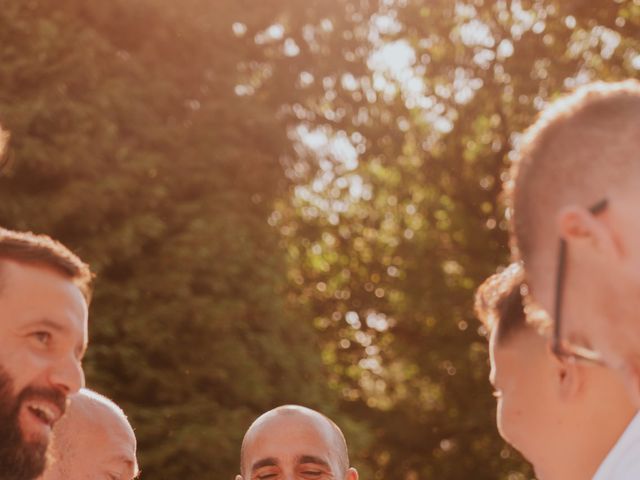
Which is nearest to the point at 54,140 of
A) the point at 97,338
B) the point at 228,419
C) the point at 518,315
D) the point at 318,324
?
the point at 97,338

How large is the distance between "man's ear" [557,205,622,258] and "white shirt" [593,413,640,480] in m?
0.52

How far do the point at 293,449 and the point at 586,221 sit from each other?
4.88 meters

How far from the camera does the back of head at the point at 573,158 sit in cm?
199

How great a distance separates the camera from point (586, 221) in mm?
1986

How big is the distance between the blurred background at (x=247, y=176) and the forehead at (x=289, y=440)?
30.0 feet

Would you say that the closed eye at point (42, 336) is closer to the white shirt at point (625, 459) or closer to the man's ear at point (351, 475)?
the white shirt at point (625, 459)

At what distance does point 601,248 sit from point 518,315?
36.4 inches

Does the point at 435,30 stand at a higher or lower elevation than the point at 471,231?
higher

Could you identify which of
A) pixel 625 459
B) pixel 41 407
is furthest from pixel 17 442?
pixel 625 459

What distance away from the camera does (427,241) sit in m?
25.6

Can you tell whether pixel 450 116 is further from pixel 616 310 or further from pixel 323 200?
pixel 616 310

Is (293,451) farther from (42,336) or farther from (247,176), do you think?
(247,176)

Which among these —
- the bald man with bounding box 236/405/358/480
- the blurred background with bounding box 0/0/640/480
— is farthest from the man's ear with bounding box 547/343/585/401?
the blurred background with bounding box 0/0/640/480

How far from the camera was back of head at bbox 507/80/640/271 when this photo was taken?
1.99 meters
